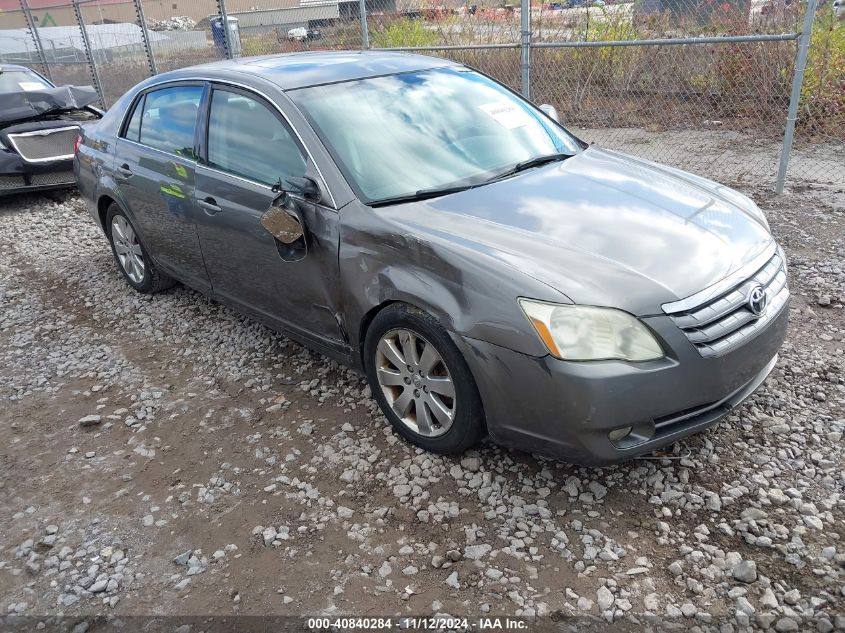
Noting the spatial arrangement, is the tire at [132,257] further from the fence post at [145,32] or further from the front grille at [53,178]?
the fence post at [145,32]

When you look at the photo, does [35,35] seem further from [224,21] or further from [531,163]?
[531,163]

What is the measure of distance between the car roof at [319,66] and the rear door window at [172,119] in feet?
0.47

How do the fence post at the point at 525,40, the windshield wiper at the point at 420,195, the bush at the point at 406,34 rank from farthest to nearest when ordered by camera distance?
the bush at the point at 406,34
the fence post at the point at 525,40
the windshield wiper at the point at 420,195

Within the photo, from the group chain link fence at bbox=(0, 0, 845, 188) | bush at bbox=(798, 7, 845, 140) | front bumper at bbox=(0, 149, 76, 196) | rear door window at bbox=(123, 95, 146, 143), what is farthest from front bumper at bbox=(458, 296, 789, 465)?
front bumper at bbox=(0, 149, 76, 196)

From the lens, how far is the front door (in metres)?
3.33

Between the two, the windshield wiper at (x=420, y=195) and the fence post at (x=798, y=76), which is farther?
the fence post at (x=798, y=76)

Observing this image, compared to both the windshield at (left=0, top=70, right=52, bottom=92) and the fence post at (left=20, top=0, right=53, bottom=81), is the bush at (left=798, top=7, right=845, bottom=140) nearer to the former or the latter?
the windshield at (left=0, top=70, right=52, bottom=92)

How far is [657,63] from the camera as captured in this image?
25.5 ft

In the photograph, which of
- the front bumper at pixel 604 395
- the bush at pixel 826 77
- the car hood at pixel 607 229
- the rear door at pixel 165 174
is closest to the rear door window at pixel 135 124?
the rear door at pixel 165 174

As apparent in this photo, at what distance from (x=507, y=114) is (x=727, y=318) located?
1865mm

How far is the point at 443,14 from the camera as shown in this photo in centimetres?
889

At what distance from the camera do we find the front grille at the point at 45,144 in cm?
761

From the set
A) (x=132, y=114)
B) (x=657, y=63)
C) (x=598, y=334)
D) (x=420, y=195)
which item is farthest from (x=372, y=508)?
(x=657, y=63)

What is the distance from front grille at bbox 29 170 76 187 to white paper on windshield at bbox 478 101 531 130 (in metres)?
6.15
